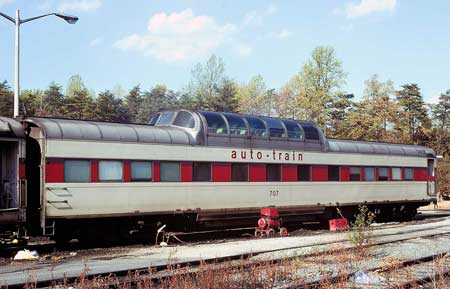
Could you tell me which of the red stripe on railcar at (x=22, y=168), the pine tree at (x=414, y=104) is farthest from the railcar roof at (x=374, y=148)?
the pine tree at (x=414, y=104)

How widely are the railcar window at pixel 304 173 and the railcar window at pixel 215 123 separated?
142 inches

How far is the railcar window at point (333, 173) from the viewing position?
68.3 feet

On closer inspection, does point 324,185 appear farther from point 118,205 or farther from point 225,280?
point 225,280

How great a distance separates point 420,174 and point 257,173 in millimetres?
10739

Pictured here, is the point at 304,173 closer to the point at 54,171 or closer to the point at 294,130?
the point at 294,130

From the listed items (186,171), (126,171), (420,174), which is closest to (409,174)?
(420,174)

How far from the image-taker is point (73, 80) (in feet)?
262

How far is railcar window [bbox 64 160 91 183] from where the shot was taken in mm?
14070

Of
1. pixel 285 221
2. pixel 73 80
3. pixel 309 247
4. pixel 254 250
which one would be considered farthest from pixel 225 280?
pixel 73 80

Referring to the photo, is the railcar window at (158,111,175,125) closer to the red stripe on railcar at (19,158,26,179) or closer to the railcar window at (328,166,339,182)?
the red stripe on railcar at (19,158,26,179)

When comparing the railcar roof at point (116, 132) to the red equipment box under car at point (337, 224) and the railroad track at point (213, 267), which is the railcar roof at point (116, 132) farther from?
the railroad track at point (213, 267)

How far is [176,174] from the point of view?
16.3 metres

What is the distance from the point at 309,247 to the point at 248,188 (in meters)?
4.11

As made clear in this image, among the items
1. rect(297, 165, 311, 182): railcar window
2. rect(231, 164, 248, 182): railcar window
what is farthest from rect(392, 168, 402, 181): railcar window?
rect(231, 164, 248, 182): railcar window
